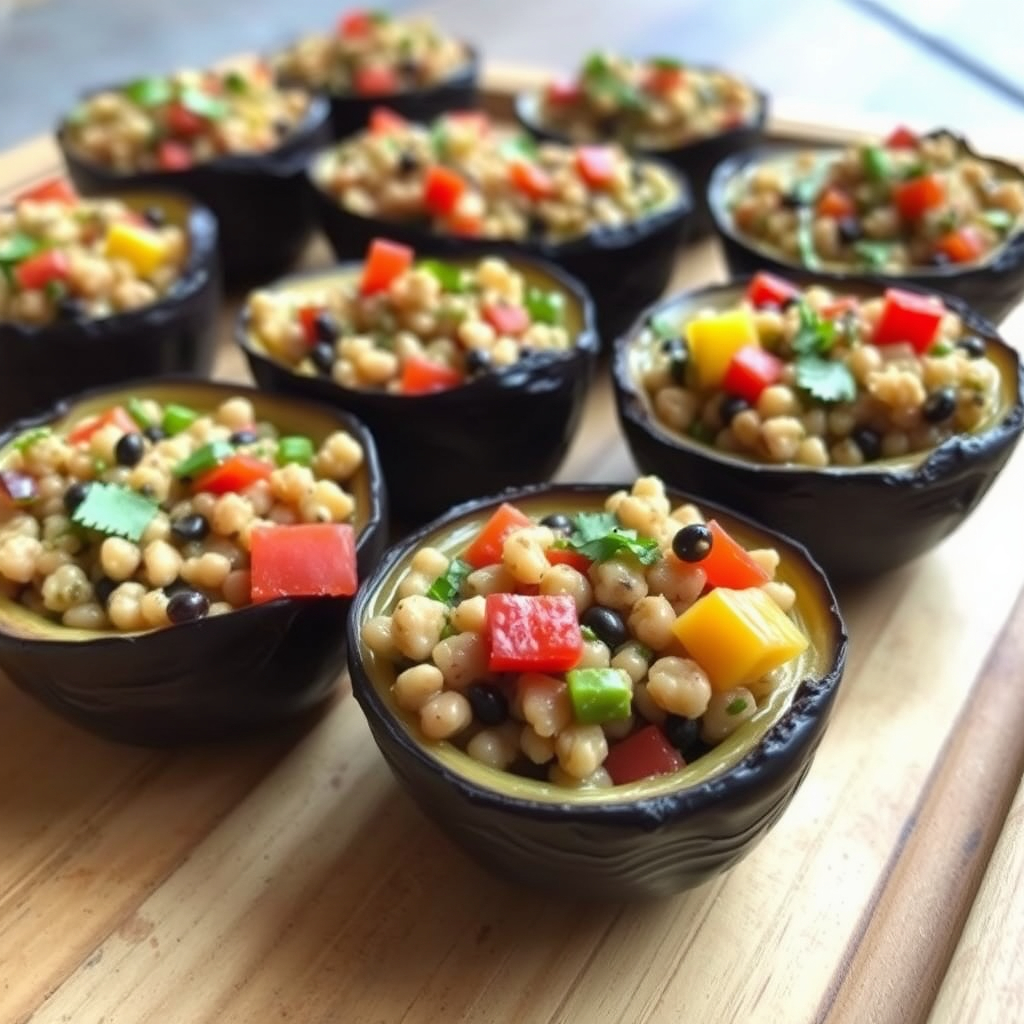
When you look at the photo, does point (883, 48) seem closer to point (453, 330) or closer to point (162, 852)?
point (453, 330)

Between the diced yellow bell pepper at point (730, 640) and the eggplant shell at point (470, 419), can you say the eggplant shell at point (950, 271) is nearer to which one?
the eggplant shell at point (470, 419)

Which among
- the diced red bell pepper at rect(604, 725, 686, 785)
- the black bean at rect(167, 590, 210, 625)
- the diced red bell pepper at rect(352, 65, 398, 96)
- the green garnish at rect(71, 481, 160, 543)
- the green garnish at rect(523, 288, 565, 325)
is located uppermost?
the diced red bell pepper at rect(604, 725, 686, 785)

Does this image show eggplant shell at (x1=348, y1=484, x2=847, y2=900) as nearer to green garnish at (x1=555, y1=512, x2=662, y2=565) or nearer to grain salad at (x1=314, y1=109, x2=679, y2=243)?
green garnish at (x1=555, y1=512, x2=662, y2=565)

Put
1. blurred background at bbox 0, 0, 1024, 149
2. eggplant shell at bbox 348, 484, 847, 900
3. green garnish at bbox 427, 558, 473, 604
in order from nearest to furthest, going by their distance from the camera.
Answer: eggplant shell at bbox 348, 484, 847, 900
green garnish at bbox 427, 558, 473, 604
blurred background at bbox 0, 0, 1024, 149

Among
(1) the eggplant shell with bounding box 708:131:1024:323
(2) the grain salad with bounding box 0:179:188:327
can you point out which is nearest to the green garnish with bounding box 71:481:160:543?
(2) the grain salad with bounding box 0:179:188:327

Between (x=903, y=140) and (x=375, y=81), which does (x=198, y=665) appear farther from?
(x=375, y=81)

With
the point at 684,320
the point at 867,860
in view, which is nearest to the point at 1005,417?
the point at 684,320

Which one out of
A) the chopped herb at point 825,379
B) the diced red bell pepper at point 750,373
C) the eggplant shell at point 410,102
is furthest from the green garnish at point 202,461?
the eggplant shell at point 410,102
